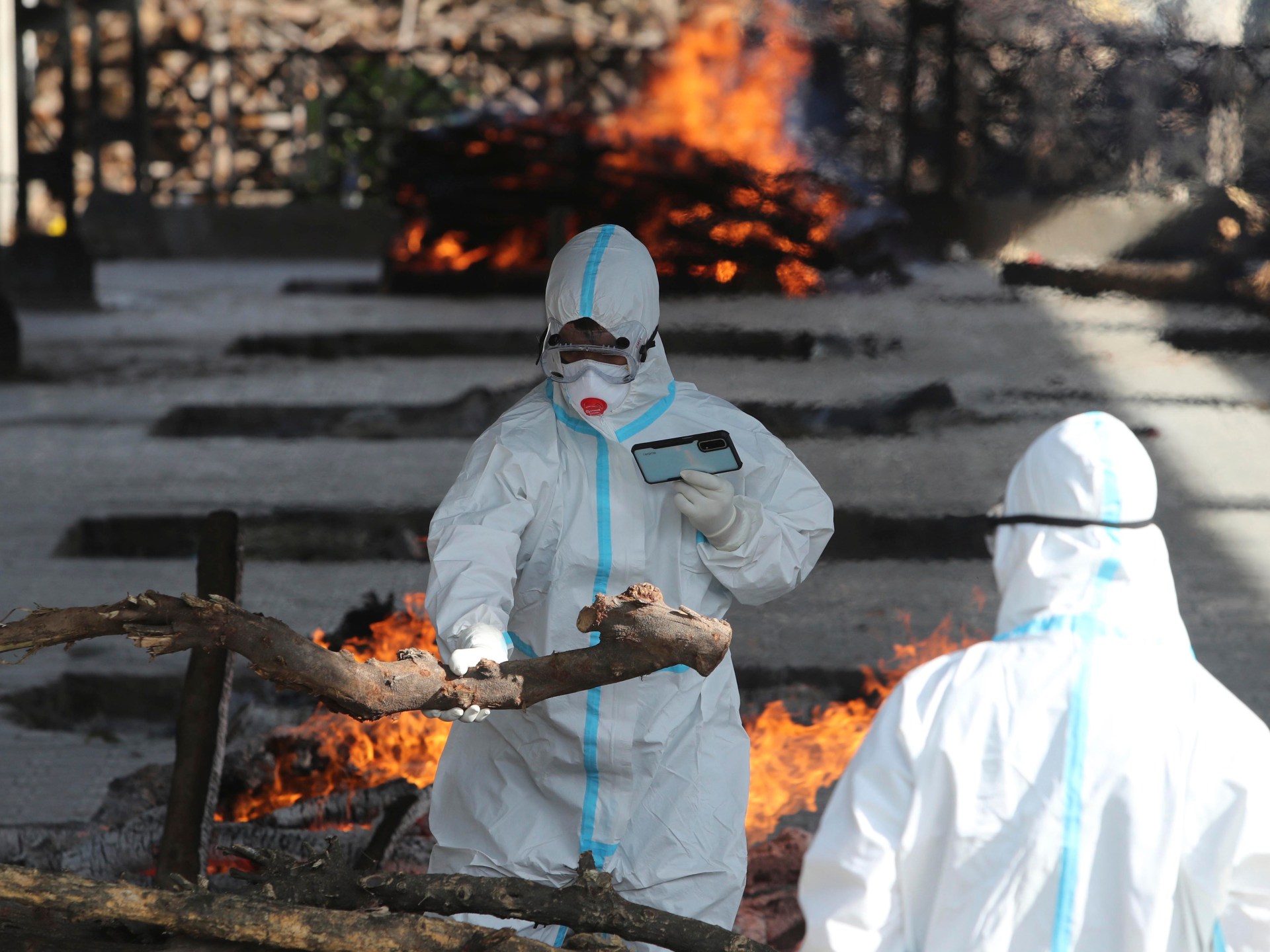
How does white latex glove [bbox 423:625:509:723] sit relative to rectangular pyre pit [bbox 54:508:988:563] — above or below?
above

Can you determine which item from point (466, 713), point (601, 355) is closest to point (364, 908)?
point (466, 713)

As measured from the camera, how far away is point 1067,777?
5.58 ft

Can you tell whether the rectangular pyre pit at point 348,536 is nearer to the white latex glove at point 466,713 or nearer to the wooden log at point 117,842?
the wooden log at point 117,842

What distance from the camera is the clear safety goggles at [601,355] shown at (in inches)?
101

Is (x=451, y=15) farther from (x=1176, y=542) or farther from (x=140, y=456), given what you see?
(x=1176, y=542)

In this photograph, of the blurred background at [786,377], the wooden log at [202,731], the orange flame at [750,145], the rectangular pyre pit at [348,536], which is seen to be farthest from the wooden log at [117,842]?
the orange flame at [750,145]

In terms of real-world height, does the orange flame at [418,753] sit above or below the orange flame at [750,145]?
below

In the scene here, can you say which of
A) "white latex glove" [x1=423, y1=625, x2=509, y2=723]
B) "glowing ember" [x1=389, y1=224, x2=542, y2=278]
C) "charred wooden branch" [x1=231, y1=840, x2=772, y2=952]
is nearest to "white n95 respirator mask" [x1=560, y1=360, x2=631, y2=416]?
"white latex glove" [x1=423, y1=625, x2=509, y2=723]

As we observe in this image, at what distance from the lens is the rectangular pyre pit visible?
6008mm

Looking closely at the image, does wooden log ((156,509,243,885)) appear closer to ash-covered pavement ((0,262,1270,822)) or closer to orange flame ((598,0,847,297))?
ash-covered pavement ((0,262,1270,822))

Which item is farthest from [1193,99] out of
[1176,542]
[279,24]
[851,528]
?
[279,24]

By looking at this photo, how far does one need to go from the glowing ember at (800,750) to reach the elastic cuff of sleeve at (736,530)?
1.36 meters

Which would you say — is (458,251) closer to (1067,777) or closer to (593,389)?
(593,389)

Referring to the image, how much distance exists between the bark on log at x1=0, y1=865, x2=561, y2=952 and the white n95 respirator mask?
0.91m
